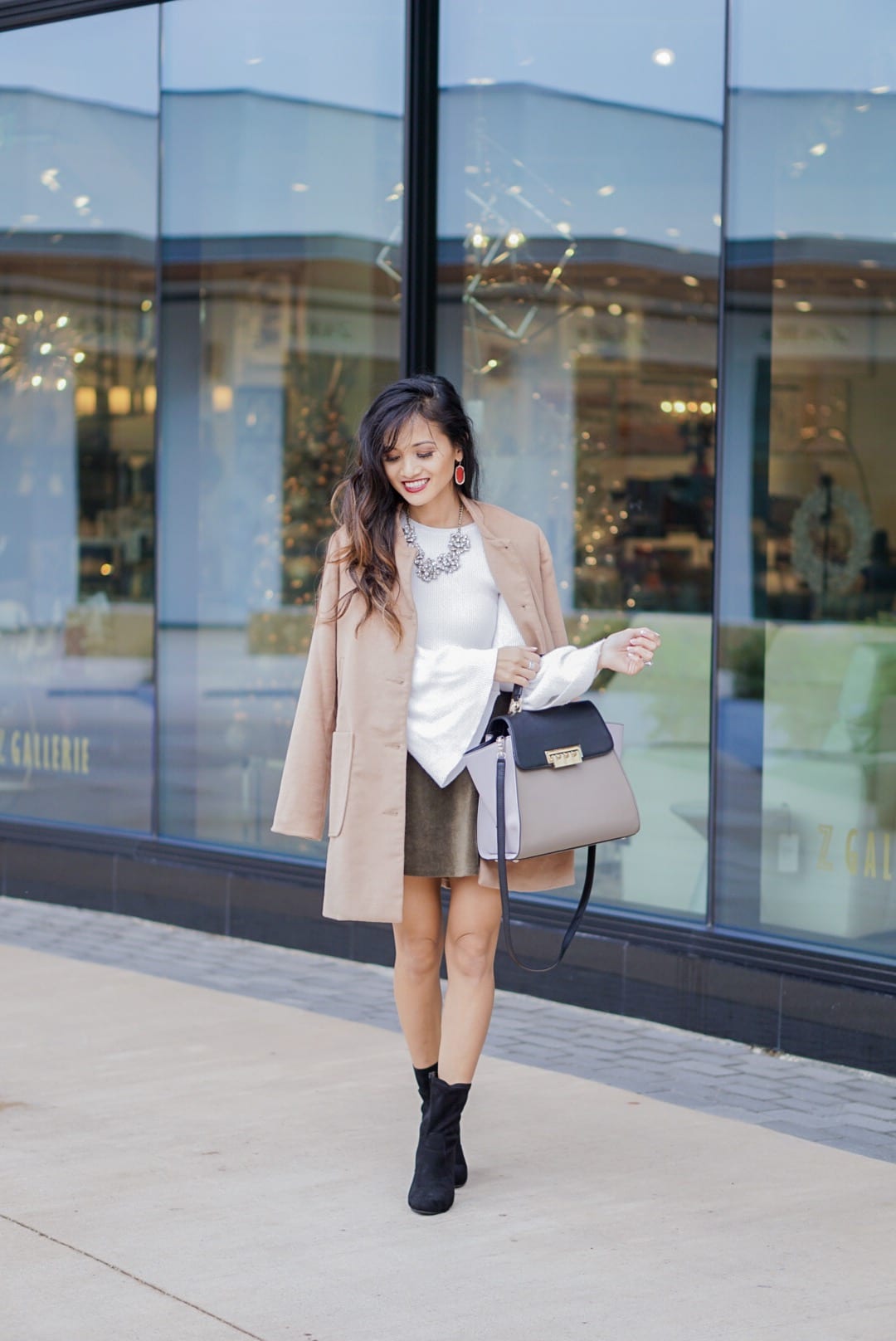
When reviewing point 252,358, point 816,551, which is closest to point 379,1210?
point 816,551

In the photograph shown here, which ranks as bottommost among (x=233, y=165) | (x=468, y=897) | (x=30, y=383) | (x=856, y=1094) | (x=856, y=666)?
(x=856, y=1094)

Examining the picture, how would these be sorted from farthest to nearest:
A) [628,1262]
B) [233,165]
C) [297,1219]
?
1. [233,165]
2. [297,1219]
3. [628,1262]

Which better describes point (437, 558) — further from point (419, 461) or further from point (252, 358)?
point (252, 358)

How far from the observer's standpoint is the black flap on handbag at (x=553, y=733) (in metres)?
3.98

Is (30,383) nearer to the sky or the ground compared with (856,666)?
nearer to the sky

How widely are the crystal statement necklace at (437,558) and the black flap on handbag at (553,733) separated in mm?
379

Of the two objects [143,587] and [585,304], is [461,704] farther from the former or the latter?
[143,587]

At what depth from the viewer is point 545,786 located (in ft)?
13.1

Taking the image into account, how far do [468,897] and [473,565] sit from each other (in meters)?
0.78

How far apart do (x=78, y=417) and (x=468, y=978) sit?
16.9 ft

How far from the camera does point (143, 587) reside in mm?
8258

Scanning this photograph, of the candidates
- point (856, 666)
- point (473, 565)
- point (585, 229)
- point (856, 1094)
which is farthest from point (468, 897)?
point (585, 229)

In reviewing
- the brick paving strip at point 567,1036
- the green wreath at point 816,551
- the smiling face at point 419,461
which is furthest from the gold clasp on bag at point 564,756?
the green wreath at point 816,551

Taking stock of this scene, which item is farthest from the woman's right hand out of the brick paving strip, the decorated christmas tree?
the decorated christmas tree
